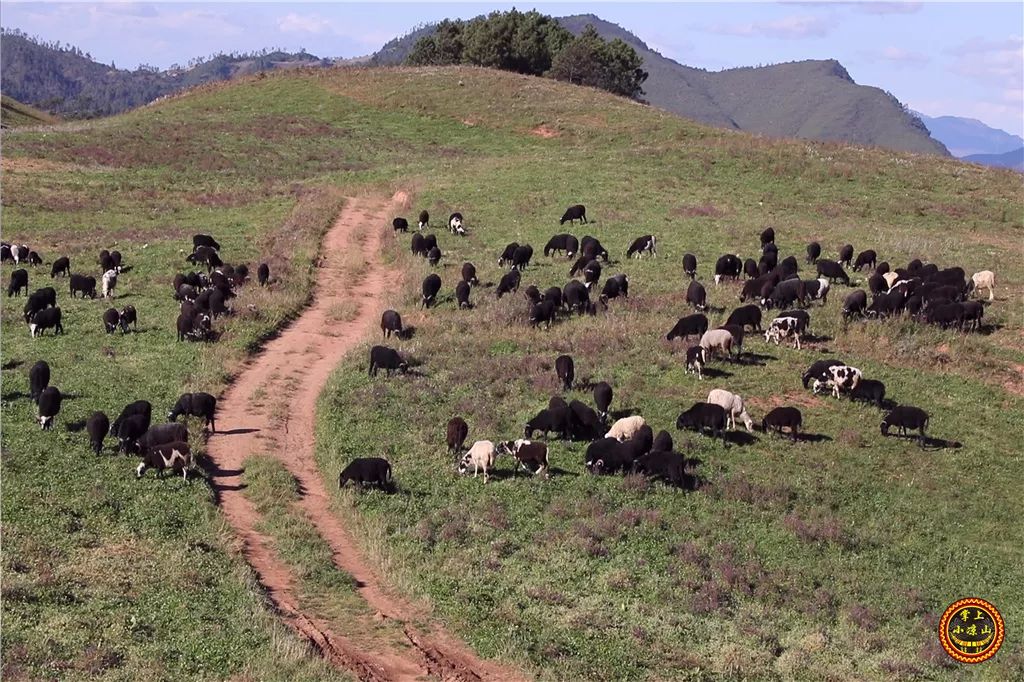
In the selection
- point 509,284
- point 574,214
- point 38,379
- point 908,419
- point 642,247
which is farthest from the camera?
point 574,214

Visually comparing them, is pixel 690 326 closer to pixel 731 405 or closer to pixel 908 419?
pixel 731 405

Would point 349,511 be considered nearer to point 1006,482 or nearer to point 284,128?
point 1006,482

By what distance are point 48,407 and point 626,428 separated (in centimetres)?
1122

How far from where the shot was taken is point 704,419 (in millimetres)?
19672

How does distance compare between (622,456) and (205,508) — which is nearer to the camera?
(205,508)

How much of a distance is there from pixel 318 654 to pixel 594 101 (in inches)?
2332

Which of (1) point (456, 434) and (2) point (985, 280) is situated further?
(2) point (985, 280)

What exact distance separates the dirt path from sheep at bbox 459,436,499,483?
2.58m

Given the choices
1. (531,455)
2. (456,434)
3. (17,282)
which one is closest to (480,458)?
(531,455)

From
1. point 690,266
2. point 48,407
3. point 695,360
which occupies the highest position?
point 690,266

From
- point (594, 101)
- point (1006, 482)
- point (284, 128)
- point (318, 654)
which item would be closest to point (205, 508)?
point (318, 654)

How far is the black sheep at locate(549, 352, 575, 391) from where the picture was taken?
21812 millimetres

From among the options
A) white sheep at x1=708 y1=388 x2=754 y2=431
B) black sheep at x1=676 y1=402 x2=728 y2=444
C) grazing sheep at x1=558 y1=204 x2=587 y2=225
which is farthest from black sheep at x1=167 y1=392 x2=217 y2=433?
grazing sheep at x1=558 y1=204 x2=587 y2=225

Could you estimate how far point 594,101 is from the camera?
67.4 m
